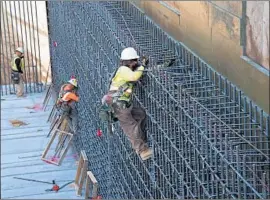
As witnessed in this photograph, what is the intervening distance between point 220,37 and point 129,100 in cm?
197

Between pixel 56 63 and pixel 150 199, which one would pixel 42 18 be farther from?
pixel 150 199

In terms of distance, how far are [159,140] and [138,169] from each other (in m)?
1.66

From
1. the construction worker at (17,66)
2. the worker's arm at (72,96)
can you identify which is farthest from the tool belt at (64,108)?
the construction worker at (17,66)

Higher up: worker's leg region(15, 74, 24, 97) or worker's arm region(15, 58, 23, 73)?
worker's arm region(15, 58, 23, 73)

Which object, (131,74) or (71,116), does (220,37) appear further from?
(71,116)

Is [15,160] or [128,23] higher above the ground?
[128,23]

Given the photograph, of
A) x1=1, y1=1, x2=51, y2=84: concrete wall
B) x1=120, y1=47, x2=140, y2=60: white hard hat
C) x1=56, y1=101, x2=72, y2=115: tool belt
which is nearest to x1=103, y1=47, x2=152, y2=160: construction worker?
x1=120, y1=47, x2=140, y2=60: white hard hat

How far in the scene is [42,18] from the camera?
113 ft

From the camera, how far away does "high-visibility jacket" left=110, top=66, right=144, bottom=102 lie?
10.7 m

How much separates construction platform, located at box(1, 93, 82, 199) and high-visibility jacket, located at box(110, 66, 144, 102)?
5595mm

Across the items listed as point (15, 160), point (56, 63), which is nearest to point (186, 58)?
point (15, 160)

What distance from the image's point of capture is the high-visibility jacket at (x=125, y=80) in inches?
422

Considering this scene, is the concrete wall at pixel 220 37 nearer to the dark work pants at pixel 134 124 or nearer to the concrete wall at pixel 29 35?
the dark work pants at pixel 134 124

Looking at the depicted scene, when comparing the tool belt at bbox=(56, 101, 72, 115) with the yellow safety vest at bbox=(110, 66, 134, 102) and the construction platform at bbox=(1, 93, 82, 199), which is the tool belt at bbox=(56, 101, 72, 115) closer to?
the construction platform at bbox=(1, 93, 82, 199)
